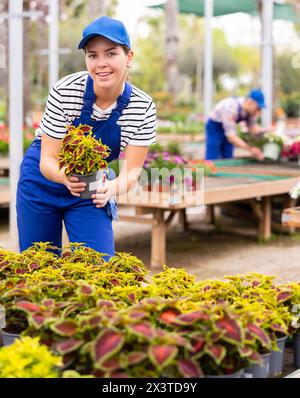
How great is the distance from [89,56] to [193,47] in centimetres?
4435

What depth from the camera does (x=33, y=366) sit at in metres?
2.01

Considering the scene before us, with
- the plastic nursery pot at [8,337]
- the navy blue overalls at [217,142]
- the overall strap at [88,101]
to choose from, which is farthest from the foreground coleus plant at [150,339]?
the navy blue overalls at [217,142]

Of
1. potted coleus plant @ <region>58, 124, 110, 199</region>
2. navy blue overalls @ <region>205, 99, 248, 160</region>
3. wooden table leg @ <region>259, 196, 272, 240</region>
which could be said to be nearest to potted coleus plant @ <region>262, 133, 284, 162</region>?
navy blue overalls @ <region>205, 99, 248, 160</region>

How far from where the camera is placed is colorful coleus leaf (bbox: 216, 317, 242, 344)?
2072 millimetres

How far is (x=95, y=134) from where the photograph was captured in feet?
11.6

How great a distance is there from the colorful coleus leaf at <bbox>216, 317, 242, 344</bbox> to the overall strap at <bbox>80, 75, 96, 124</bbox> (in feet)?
5.17

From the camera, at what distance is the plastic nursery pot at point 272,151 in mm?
9828

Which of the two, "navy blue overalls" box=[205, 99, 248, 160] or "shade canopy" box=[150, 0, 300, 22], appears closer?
"navy blue overalls" box=[205, 99, 248, 160]

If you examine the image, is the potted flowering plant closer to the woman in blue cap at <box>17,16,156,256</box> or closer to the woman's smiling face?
the woman in blue cap at <box>17,16,156,256</box>

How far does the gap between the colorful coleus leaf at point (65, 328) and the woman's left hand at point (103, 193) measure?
1238mm

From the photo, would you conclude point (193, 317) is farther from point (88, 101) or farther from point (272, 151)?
point (272, 151)

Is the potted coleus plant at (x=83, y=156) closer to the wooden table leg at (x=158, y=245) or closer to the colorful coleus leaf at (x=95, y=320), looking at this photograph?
the colorful coleus leaf at (x=95, y=320)

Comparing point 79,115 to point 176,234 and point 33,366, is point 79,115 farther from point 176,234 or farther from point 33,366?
point 176,234

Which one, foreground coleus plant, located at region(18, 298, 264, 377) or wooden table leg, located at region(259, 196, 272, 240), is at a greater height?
foreground coleus plant, located at region(18, 298, 264, 377)
